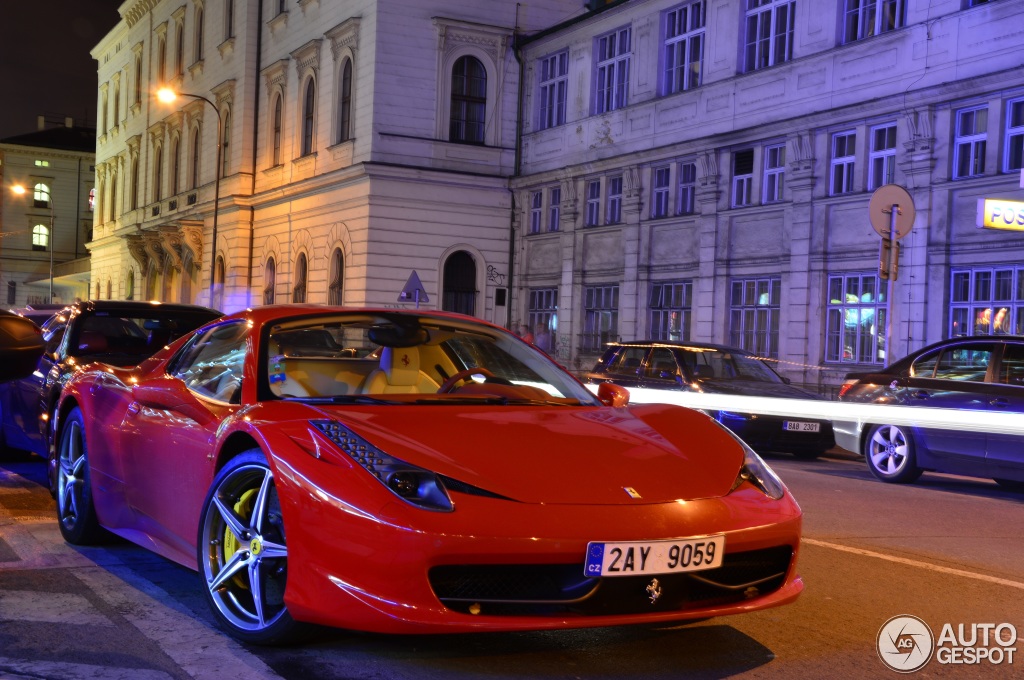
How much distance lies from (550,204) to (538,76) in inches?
165

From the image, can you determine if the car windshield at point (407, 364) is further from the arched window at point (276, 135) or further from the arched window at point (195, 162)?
the arched window at point (195, 162)

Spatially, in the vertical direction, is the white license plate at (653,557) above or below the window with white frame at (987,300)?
below

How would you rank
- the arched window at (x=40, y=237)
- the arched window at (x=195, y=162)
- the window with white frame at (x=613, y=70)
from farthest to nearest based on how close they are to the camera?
the arched window at (x=40, y=237) < the arched window at (x=195, y=162) < the window with white frame at (x=613, y=70)

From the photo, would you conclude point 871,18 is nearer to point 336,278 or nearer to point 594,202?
point 594,202

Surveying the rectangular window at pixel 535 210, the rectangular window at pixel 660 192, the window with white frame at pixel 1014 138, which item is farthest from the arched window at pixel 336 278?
the window with white frame at pixel 1014 138

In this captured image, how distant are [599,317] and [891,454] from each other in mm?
19782

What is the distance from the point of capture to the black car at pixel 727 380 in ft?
52.3

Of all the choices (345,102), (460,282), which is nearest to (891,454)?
(460,282)

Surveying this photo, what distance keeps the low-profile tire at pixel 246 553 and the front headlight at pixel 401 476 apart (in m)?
0.40

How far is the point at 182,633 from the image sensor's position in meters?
4.93

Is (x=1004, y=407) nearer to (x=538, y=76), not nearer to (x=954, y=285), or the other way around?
(x=954, y=285)

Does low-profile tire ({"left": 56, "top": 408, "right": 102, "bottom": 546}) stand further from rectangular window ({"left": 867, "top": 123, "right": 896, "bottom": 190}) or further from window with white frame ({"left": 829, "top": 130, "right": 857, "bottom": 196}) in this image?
window with white frame ({"left": 829, "top": 130, "right": 857, "bottom": 196})

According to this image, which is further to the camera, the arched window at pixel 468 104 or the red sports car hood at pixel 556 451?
the arched window at pixel 468 104

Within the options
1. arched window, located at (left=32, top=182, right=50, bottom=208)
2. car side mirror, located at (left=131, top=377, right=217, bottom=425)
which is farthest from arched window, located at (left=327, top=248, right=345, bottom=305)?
arched window, located at (left=32, top=182, right=50, bottom=208)
